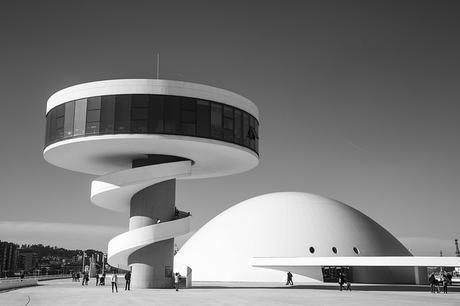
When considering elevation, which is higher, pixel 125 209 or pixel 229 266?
pixel 125 209

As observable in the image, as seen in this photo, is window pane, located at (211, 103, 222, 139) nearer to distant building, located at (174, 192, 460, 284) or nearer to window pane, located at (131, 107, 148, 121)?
window pane, located at (131, 107, 148, 121)

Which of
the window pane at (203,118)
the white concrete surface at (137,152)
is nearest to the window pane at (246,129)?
the white concrete surface at (137,152)

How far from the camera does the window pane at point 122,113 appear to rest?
119 ft

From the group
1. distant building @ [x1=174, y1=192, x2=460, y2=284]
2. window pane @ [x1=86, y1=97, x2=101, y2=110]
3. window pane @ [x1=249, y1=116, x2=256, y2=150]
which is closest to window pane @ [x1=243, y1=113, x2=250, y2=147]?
window pane @ [x1=249, y1=116, x2=256, y2=150]

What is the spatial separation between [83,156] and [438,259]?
27.8 metres

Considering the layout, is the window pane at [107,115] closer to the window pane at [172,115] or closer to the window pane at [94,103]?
the window pane at [94,103]

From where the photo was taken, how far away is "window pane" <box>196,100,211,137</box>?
37500 mm

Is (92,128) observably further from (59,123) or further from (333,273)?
(333,273)

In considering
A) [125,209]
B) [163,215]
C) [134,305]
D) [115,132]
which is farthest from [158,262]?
[134,305]

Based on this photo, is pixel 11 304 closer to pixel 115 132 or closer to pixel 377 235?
pixel 115 132

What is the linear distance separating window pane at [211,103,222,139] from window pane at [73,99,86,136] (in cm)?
892

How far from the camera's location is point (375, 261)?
44.0 m

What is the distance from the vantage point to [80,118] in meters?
36.8

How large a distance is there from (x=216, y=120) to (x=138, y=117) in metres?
5.64
